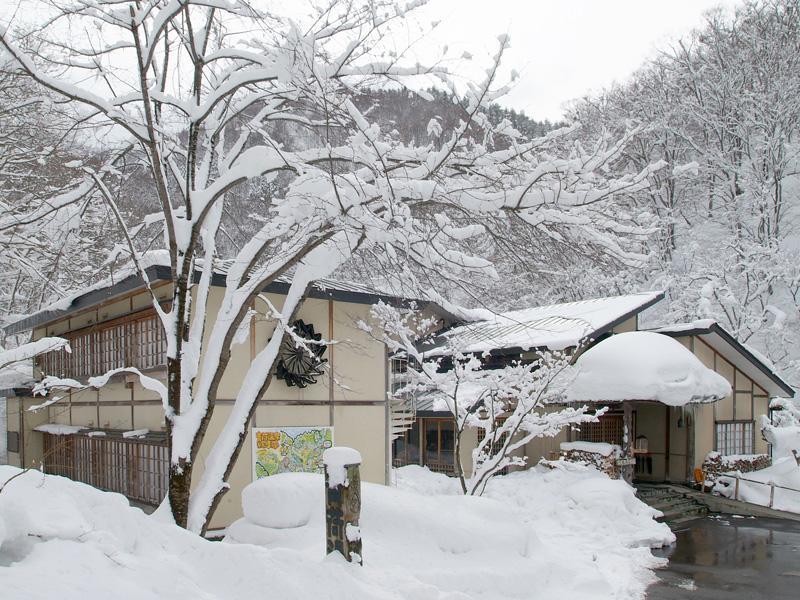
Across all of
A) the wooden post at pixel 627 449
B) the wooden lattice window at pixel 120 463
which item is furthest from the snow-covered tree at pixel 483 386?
the wooden lattice window at pixel 120 463

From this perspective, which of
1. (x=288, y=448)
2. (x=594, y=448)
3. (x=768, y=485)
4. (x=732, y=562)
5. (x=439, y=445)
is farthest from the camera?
(x=439, y=445)

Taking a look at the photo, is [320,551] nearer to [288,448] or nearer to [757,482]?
[288,448]

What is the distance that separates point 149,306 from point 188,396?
4.83 metres

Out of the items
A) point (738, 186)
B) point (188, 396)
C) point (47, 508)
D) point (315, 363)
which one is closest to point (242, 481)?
point (315, 363)

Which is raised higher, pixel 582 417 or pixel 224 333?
pixel 224 333

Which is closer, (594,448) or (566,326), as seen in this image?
(594,448)

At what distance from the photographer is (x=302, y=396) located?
40.5 feet

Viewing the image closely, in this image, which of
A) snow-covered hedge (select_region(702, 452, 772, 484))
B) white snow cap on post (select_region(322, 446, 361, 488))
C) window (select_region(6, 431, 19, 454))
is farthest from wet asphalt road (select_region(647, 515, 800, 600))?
window (select_region(6, 431, 19, 454))

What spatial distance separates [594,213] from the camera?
6965 millimetres

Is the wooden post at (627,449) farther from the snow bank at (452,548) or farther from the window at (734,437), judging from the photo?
the snow bank at (452,548)

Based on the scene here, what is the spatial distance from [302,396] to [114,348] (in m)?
3.85

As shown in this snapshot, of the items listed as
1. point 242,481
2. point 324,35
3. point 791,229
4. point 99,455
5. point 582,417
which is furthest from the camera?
point 791,229

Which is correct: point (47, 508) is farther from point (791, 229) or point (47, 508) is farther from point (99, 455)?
point (791, 229)

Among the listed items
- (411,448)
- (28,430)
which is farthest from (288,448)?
(411,448)
